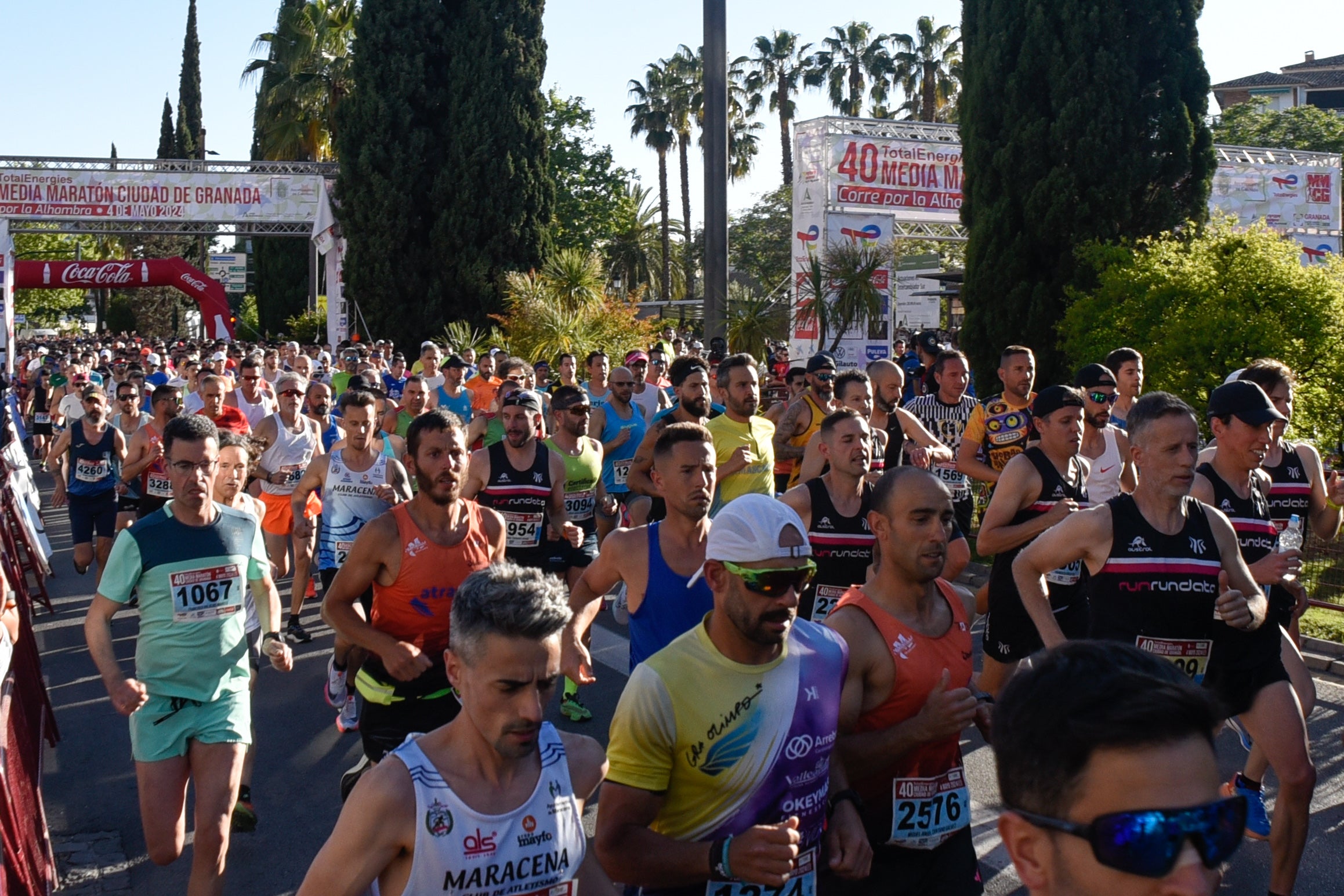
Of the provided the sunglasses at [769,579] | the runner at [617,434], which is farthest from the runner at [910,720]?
the runner at [617,434]

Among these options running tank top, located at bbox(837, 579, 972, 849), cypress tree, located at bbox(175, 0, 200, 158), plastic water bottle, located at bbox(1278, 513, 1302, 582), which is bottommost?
running tank top, located at bbox(837, 579, 972, 849)

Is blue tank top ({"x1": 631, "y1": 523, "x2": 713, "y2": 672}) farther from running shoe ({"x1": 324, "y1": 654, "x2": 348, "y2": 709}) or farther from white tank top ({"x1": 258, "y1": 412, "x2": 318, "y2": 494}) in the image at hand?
white tank top ({"x1": 258, "y1": 412, "x2": 318, "y2": 494})

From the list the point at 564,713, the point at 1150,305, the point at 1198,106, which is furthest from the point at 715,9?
the point at 564,713

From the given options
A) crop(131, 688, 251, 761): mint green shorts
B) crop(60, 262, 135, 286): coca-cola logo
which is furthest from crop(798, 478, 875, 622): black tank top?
crop(60, 262, 135, 286): coca-cola logo

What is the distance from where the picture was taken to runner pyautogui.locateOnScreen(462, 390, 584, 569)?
7.48 m

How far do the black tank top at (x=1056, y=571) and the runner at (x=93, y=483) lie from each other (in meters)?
7.97

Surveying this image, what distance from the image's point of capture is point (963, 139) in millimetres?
18922

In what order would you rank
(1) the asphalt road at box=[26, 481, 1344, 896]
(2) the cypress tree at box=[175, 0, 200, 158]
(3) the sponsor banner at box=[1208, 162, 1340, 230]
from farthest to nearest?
(2) the cypress tree at box=[175, 0, 200, 158]
(3) the sponsor banner at box=[1208, 162, 1340, 230]
(1) the asphalt road at box=[26, 481, 1344, 896]

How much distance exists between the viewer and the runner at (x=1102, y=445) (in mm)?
7438

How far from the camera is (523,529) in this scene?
755 centimetres

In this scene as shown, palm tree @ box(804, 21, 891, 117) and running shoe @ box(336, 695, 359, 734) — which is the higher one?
palm tree @ box(804, 21, 891, 117)

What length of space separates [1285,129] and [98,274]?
4474cm

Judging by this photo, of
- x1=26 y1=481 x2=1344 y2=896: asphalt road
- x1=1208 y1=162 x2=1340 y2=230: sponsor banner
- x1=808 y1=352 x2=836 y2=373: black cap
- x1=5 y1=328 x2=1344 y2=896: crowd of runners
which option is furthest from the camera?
x1=1208 y1=162 x2=1340 y2=230: sponsor banner

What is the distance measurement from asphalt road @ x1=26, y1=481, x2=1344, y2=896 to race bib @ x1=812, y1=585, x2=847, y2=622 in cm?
110
